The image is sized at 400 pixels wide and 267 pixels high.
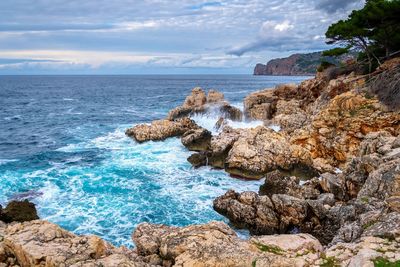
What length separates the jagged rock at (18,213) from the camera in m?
22.3

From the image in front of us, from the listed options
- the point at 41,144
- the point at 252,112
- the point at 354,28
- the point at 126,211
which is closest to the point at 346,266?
the point at 126,211

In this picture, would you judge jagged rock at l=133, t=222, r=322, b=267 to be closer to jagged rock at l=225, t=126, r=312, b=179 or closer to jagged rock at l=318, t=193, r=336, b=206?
jagged rock at l=318, t=193, r=336, b=206

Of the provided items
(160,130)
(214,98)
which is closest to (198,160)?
(160,130)

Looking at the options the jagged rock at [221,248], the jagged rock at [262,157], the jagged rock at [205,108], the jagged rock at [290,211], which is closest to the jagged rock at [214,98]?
the jagged rock at [205,108]

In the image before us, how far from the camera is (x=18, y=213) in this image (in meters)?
22.8

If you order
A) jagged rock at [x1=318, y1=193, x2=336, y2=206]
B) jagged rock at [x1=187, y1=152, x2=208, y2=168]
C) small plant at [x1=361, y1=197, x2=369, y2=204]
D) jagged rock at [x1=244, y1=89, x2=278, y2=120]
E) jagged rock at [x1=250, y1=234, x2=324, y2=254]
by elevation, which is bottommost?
jagged rock at [x1=187, y1=152, x2=208, y2=168]

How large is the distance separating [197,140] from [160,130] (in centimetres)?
666

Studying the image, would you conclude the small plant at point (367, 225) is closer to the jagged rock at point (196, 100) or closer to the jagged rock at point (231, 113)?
the jagged rock at point (231, 113)

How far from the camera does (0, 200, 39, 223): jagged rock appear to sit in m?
22.3

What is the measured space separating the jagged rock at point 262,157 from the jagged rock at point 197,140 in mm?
8008

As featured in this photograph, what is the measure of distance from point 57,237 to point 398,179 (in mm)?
15335

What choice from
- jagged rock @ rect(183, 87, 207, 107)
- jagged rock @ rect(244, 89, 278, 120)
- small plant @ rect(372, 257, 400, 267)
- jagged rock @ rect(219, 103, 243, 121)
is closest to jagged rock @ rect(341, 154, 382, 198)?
small plant @ rect(372, 257, 400, 267)

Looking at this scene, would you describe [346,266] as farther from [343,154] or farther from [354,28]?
[354,28]

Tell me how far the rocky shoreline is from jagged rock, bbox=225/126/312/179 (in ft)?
0.30
